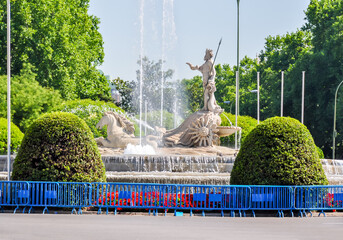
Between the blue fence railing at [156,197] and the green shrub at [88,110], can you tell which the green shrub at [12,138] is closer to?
the green shrub at [88,110]

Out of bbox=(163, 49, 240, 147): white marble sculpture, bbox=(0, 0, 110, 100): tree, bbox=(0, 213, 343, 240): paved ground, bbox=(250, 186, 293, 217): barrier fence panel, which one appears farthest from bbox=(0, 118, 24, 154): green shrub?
→ bbox=(250, 186, 293, 217): barrier fence panel

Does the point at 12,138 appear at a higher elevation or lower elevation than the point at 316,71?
lower

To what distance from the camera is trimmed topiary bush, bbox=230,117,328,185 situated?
57.9 feet

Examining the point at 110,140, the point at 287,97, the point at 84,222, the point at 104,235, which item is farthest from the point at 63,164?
the point at 287,97

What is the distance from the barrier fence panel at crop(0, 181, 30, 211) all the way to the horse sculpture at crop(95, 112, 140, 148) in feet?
47.0

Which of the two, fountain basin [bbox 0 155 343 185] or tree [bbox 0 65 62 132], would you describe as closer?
fountain basin [bbox 0 155 343 185]

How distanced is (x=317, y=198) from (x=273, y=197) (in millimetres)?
1311

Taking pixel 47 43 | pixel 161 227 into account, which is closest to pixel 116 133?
pixel 161 227

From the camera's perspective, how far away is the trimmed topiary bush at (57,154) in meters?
17.5

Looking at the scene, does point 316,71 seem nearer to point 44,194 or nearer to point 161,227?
point 44,194

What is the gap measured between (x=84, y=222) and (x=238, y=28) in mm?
31757

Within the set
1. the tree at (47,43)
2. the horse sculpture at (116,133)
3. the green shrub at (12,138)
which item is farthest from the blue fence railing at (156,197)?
the tree at (47,43)

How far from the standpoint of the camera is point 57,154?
17.5m

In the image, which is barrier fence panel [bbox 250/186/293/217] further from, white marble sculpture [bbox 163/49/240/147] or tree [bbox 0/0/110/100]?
tree [bbox 0/0/110/100]
